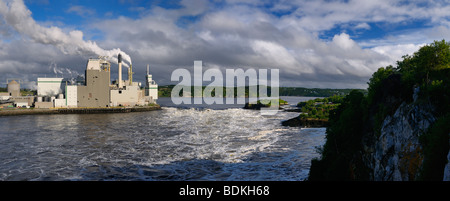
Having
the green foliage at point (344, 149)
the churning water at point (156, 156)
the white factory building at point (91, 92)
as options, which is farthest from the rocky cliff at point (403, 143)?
the white factory building at point (91, 92)

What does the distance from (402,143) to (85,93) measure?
430ft

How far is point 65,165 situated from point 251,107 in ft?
410

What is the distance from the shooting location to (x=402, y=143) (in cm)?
1608

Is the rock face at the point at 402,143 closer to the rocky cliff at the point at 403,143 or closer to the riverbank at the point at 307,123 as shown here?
the rocky cliff at the point at 403,143

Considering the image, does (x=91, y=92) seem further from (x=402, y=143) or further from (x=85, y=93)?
(x=402, y=143)

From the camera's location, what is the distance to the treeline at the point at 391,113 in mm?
13156

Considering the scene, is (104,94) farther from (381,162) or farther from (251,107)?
(381,162)

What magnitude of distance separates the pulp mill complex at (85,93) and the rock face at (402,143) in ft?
411

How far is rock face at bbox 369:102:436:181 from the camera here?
14.8m

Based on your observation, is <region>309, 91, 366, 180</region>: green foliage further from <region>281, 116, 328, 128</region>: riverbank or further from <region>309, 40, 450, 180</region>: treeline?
<region>281, 116, 328, 128</region>: riverbank

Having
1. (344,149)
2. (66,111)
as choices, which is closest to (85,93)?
(66,111)

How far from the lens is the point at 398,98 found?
62.4ft
